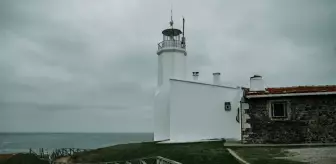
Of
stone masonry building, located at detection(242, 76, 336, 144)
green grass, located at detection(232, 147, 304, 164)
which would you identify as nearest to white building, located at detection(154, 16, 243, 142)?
stone masonry building, located at detection(242, 76, 336, 144)

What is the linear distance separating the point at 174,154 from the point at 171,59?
1093 cm

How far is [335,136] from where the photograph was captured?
15.5m

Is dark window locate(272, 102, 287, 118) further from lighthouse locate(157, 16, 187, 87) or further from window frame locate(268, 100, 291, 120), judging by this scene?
lighthouse locate(157, 16, 187, 87)

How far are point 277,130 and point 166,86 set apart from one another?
371 inches

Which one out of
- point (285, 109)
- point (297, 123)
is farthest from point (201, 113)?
point (297, 123)

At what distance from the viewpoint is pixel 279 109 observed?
16.2m

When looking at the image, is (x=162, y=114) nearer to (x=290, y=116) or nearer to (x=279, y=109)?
(x=279, y=109)

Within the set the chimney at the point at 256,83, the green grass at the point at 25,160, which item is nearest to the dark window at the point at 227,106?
the chimney at the point at 256,83

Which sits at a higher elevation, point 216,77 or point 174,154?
point 216,77

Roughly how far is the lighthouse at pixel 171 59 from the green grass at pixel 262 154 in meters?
10.8

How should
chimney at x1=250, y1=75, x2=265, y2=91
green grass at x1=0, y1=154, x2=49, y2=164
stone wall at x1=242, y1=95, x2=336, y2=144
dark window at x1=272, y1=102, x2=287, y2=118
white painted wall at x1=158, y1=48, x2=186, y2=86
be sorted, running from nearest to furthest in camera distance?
stone wall at x1=242, y1=95, x2=336, y2=144 → dark window at x1=272, y1=102, x2=287, y2=118 → chimney at x1=250, y1=75, x2=265, y2=91 → green grass at x1=0, y1=154, x2=49, y2=164 → white painted wall at x1=158, y1=48, x2=186, y2=86

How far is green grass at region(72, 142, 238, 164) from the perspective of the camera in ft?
42.9

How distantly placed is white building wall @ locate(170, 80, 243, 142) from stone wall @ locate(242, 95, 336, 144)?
5226mm

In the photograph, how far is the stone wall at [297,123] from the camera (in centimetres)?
1553
